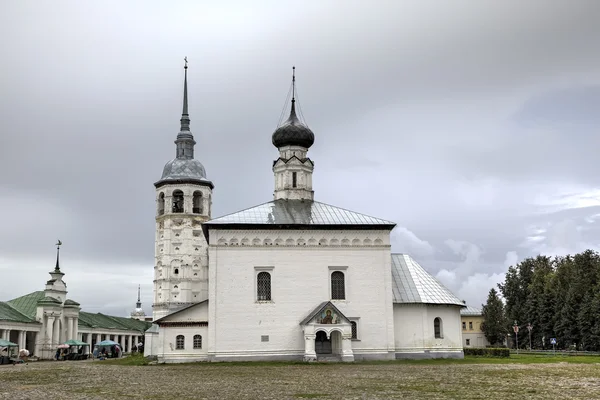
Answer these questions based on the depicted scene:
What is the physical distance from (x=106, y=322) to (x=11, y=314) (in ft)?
85.0

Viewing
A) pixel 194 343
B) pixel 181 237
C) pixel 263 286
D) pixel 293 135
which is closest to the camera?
pixel 194 343

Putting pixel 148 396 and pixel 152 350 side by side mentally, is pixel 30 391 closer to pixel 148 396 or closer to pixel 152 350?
pixel 148 396

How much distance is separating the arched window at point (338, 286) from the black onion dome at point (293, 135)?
10.1 meters

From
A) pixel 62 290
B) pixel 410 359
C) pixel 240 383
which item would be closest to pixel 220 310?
pixel 410 359

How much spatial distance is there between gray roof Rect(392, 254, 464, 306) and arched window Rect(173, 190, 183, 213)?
23480 mm

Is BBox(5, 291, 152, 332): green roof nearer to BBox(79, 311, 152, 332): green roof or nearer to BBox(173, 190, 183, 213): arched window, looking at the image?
BBox(79, 311, 152, 332): green roof

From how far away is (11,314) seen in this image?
5403 centimetres

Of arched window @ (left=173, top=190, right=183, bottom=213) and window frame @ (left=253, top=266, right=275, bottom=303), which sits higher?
arched window @ (left=173, top=190, right=183, bottom=213)

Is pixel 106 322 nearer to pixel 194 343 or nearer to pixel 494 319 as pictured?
pixel 494 319

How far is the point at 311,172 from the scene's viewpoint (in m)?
42.2

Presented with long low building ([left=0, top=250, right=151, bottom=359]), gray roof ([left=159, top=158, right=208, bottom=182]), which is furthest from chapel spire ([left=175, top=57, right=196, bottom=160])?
long low building ([left=0, top=250, right=151, bottom=359])

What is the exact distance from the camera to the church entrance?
35812 mm

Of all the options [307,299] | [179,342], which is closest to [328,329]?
[307,299]

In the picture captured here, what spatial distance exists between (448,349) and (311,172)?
45.4ft
